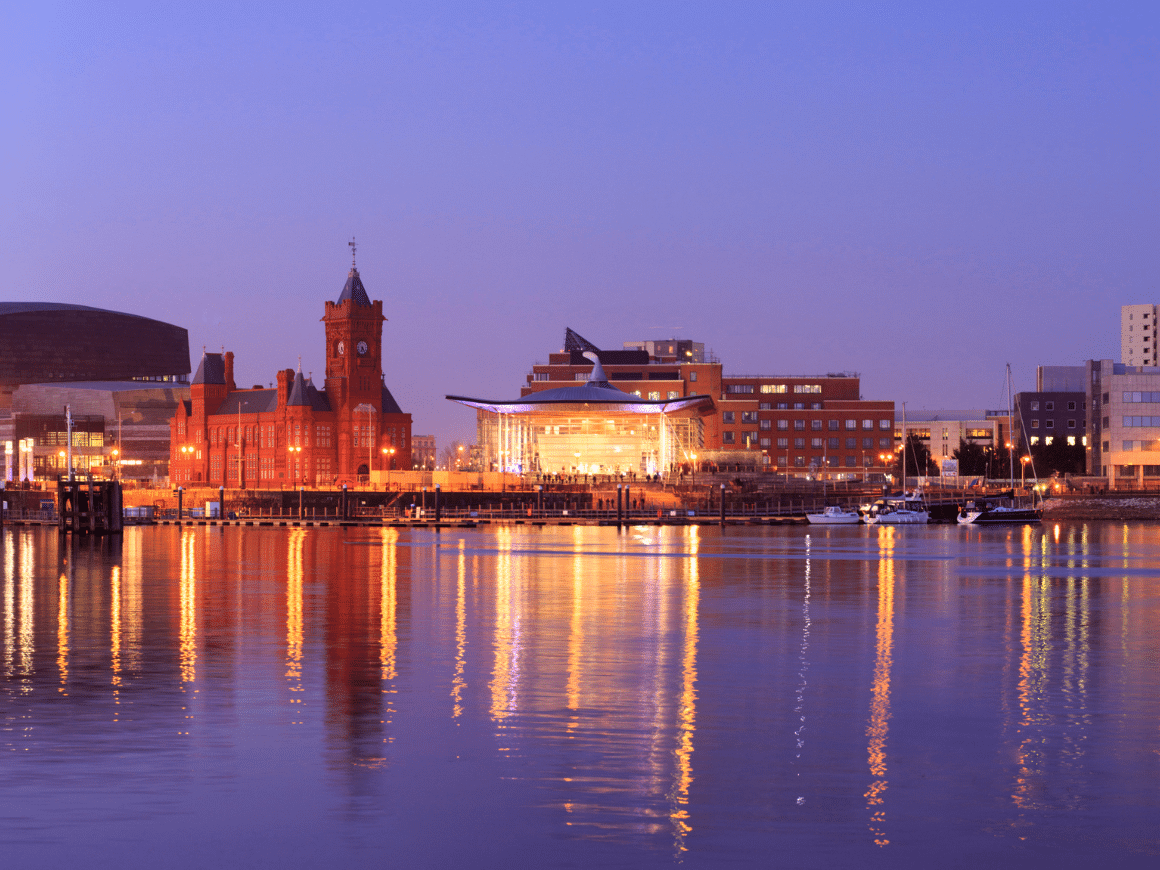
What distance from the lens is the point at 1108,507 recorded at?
470 feet

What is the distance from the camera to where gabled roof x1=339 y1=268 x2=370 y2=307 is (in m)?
175

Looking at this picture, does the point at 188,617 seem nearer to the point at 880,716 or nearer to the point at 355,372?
the point at 880,716

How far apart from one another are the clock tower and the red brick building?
129 millimetres

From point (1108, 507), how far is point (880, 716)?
430 feet

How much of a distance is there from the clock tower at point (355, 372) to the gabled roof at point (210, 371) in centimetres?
2132

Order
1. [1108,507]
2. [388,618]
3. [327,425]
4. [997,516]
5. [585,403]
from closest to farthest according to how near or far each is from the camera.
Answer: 1. [388,618]
2. [997,516]
3. [1108,507]
4. [585,403]
5. [327,425]

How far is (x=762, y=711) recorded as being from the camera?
77.2 feet

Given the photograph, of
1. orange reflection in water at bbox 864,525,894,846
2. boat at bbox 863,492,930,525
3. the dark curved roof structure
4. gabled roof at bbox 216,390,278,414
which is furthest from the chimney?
orange reflection in water at bbox 864,525,894,846

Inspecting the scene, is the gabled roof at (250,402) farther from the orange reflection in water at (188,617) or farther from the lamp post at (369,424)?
the orange reflection in water at (188,617)

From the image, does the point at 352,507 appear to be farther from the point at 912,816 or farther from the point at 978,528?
the point at 912,816

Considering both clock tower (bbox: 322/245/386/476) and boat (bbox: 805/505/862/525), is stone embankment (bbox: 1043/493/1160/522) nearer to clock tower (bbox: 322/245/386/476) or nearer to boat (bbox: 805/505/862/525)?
boat (bbox: 805/505/862/525)

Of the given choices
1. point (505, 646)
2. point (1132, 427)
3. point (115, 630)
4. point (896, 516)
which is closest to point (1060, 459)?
point (1132, 427)

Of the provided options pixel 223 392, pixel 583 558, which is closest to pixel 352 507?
pixel 223 392

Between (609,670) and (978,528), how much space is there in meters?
102
